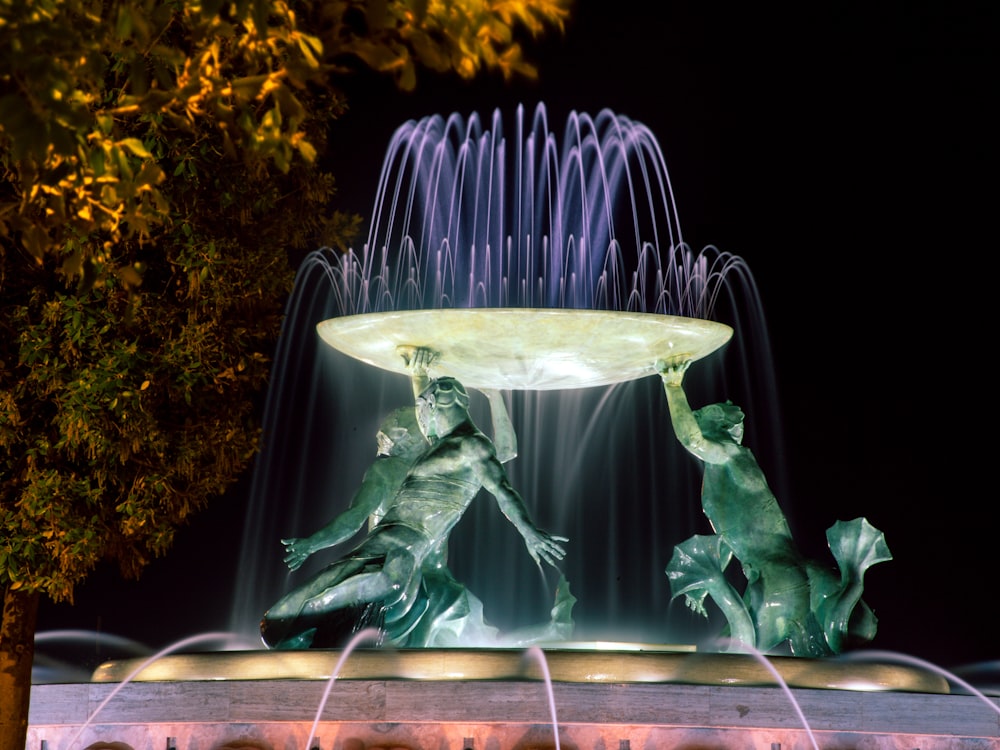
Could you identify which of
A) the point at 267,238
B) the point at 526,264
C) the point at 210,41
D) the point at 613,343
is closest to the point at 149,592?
the point at 526,264

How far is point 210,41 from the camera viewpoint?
7.24m

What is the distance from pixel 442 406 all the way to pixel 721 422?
2.51 m

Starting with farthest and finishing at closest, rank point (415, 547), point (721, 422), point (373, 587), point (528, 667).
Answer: point (721, 422), point (415, 547), point (373, 587), point (528, 667)

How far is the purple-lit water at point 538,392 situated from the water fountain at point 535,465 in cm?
5

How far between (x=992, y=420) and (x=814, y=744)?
15393 millimetres

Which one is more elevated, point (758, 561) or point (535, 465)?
point (535, 465)

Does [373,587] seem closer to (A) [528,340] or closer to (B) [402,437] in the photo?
(B) [402,437]

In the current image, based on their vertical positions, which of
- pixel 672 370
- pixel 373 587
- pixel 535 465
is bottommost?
pixel 373 587

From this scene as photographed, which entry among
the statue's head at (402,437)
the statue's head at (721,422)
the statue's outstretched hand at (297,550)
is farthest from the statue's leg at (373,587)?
the statue's head at (721,422)

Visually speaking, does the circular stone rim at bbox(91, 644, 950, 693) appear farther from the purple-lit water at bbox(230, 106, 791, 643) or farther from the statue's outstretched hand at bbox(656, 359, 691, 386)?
the purple-lit water at bbox(230, 106, 791, 643)

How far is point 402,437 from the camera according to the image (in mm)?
13414

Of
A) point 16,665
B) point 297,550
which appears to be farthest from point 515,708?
point 16,665

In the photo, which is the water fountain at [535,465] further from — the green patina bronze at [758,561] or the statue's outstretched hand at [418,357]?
the green patina bronze at [758,561]

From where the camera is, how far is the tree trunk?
11602mm
